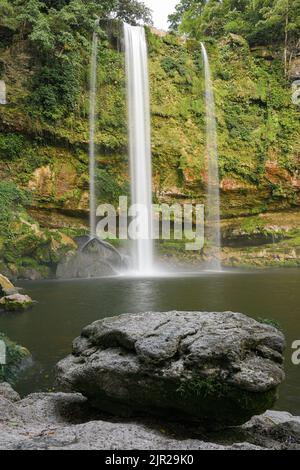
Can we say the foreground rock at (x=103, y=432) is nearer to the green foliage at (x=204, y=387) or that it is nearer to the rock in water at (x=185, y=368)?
the rock in water at (x=185, y=368)

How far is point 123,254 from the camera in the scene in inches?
953

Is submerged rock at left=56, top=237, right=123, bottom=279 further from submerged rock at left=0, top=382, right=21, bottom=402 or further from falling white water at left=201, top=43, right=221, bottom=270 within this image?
submerged rock at left=0, top=382, right=21, bottom=402

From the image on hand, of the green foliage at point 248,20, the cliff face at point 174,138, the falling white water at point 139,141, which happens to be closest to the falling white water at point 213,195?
the cliff face at point 174,138

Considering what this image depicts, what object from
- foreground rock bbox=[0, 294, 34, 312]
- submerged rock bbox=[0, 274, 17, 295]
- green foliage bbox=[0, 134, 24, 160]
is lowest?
foreground rock bbox=[0, 294, 34, 312]

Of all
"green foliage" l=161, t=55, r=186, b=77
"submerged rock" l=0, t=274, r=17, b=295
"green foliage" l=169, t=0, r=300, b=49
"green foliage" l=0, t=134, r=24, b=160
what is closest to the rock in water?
"submerged rock" l=0, t=274, r=17, b=295

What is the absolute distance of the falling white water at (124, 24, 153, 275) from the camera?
2581cm

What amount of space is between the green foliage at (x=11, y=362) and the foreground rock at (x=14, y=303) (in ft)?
16.5

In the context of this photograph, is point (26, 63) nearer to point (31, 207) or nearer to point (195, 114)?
point (31, 207)

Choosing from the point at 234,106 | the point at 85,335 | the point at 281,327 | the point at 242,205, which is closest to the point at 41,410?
the point at 85,335

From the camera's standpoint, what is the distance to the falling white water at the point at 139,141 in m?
25.8

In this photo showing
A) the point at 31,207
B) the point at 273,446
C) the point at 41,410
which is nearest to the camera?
the point at 273,446

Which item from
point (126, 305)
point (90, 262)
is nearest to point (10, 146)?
point (90, 262)

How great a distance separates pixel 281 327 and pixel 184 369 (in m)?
5.75

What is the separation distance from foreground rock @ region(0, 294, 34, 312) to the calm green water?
39 centimetres
